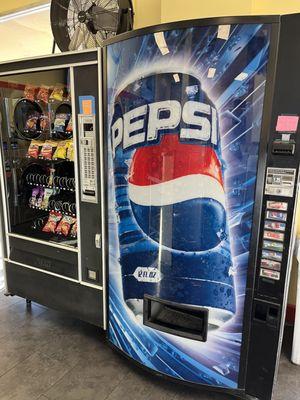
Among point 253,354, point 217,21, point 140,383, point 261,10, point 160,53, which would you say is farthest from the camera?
point 261,10

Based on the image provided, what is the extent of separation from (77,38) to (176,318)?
1774 millimetres

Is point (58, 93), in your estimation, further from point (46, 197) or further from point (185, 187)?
point (185, 187)

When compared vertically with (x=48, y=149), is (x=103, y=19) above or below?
above

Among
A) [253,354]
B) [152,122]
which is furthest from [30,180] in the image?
[253,354]

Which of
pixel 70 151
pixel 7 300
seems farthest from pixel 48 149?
pixel 7 300

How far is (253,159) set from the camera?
51.8 inches

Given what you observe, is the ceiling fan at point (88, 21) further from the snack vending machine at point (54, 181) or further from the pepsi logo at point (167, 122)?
the pepsi logo at point (167, 122)

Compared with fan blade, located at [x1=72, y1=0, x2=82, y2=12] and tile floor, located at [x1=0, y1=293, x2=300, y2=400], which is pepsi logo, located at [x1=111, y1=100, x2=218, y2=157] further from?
tile floor, located at [x1=0, y1=293, x2=300, y2=400]

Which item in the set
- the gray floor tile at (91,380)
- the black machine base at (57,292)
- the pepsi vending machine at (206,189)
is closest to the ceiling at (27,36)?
the pepsi vending machine at (206,189)

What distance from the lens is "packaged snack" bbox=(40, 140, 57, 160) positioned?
2084 mm

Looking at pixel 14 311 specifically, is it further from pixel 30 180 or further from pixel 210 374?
pixel 210 374

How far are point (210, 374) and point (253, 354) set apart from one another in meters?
0.24

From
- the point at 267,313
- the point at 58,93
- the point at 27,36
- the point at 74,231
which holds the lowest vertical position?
the point at 267,313

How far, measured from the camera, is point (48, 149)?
82.4 inches
